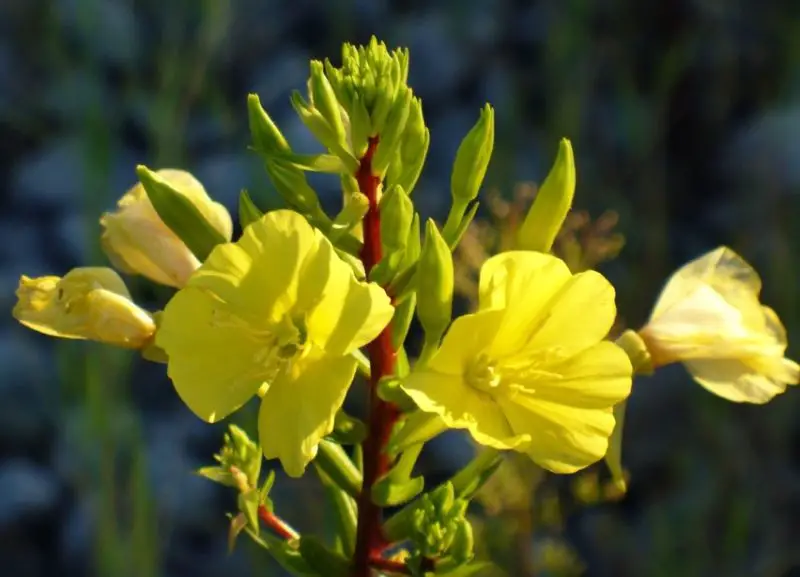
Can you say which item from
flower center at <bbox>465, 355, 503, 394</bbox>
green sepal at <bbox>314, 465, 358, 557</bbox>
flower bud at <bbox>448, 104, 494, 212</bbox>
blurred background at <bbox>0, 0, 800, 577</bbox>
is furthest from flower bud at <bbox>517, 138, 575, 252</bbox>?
blurred background at <bbox>0, 0, 800, 577</bbox>

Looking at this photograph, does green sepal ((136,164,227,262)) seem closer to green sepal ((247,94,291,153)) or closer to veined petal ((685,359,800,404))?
green sepal ((247,94,291,153))

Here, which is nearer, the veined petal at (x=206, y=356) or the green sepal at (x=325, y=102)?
the veined petal at (x=206, y=356)

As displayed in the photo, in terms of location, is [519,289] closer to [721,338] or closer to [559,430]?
[559,430]

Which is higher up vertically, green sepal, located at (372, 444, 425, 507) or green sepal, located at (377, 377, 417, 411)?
green sepal, located at (377, 377, 417, 411)

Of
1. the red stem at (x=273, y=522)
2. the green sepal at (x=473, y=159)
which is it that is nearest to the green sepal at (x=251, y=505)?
the red stem at (x=273, y=522)

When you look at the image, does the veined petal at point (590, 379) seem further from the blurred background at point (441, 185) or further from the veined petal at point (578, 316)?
the blurred background at point (441, 185)

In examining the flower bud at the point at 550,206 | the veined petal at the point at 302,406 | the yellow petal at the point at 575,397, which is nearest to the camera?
the veined petal at the point at 302,406

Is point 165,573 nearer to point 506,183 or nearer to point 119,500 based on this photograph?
point 119,500
